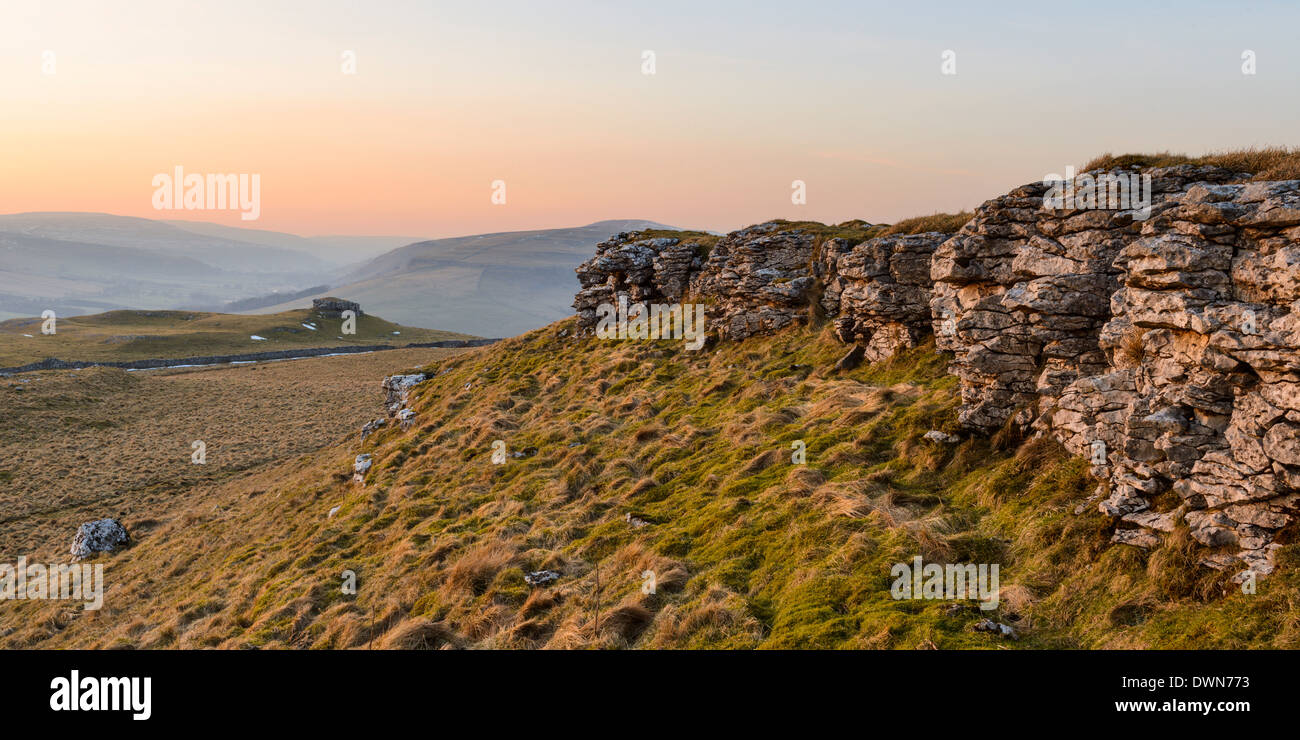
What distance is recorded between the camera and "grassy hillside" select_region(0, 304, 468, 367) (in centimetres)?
10656

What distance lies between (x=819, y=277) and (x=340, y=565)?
2449 centimetres

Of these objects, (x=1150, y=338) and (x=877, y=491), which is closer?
(x=1150, y=338)

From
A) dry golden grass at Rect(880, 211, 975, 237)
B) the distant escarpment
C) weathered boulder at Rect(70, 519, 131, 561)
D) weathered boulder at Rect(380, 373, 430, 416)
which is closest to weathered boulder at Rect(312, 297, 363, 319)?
weathered boulder at Rect(380, 373, 430, 416)

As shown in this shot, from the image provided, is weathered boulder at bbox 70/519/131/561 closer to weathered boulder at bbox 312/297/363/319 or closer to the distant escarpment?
the distant escarpment

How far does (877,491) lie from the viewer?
1563 cm

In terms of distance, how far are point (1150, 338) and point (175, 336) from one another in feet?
473

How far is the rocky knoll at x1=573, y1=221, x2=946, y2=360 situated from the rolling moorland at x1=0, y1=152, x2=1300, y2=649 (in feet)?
0.65

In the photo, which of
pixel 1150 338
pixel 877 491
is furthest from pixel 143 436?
pixel 1150 338

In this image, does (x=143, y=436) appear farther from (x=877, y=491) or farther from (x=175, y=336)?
(x=175, y=336)

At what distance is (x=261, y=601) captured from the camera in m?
20.0

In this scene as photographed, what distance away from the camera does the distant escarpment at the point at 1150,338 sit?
9766 millimetres

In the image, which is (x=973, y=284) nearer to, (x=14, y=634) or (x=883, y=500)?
(x=883, y=500)

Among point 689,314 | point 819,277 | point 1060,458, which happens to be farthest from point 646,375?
point 1060,458

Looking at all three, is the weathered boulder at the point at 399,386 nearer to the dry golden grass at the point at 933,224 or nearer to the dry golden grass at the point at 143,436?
the dry golden grass at the point at 143,436
